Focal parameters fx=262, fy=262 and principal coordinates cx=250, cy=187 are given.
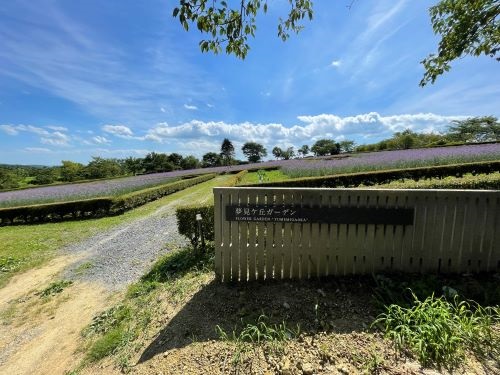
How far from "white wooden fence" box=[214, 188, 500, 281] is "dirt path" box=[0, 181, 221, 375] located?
2428 millimetres

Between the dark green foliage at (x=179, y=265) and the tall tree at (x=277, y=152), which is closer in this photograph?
the dark green foliage at (x=179, y=265)

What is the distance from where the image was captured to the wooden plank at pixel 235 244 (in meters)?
3.72

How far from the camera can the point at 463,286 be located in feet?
10.9

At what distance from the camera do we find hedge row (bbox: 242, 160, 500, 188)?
1194cm

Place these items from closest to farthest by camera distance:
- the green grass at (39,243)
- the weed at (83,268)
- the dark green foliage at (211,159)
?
the weed at (83,268)
the green grass at (39,243)
the dark green foliage at (211,159)

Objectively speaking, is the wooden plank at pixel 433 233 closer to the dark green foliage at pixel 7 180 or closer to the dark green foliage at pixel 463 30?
the dark green foliage at pixel 463 30

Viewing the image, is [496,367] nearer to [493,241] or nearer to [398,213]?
[398,213]

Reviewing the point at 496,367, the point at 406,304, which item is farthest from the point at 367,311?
the point at 496,367

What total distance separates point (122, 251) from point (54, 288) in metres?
1.97

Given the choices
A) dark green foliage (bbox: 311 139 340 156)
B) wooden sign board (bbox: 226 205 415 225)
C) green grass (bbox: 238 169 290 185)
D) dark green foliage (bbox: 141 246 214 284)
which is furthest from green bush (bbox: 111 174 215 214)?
dark green foliage (bbox: 311 139 340 156)

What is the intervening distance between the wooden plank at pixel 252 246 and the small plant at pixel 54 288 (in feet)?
13.3

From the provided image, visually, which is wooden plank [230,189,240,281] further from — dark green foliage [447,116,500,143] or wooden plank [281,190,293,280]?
dark green foliage [447,116,500,143]

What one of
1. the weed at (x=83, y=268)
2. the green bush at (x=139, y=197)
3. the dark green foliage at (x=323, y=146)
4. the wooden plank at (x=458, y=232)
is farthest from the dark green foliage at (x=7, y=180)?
the dark green foliage at (x=323, y=146)

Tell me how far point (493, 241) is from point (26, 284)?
27.9 ft
